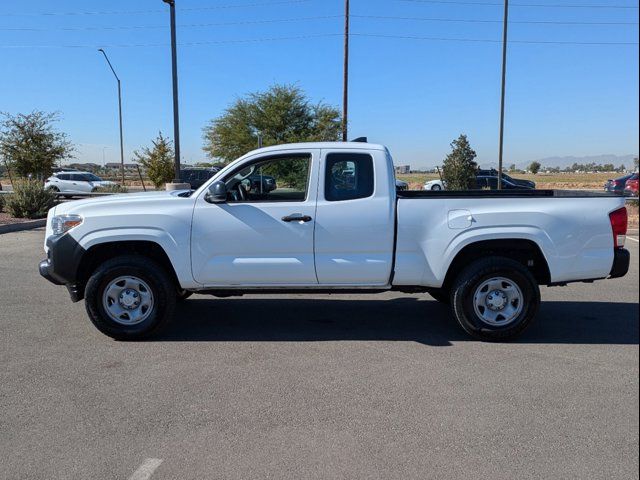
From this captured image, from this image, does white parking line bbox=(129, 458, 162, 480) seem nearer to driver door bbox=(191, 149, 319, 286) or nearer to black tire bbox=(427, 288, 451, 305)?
driver door bbox=(191, 149, 319, 286)

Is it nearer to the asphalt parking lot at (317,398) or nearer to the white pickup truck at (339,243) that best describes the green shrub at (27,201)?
the asphalt parking lot at (317,398)

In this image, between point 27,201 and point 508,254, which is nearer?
point 508,254

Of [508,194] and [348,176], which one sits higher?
[348,176]

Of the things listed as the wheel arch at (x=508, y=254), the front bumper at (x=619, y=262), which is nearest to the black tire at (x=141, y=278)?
the wheel arch at (x=508, y=254)

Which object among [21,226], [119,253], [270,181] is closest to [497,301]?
[270,181]

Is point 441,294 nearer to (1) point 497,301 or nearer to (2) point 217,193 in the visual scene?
(1) point 497,301

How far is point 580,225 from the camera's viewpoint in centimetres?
529

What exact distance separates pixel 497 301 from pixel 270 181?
2.64 meters

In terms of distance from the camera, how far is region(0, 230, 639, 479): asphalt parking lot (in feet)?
10.5

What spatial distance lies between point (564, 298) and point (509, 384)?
3693 millimetres

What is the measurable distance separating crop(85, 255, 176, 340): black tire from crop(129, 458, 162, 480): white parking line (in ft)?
7.69

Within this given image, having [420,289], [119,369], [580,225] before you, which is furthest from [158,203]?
[580,225]

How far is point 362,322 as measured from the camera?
6215 millimetres

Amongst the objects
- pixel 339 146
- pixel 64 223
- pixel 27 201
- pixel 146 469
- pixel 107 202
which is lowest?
pixel 146 469
